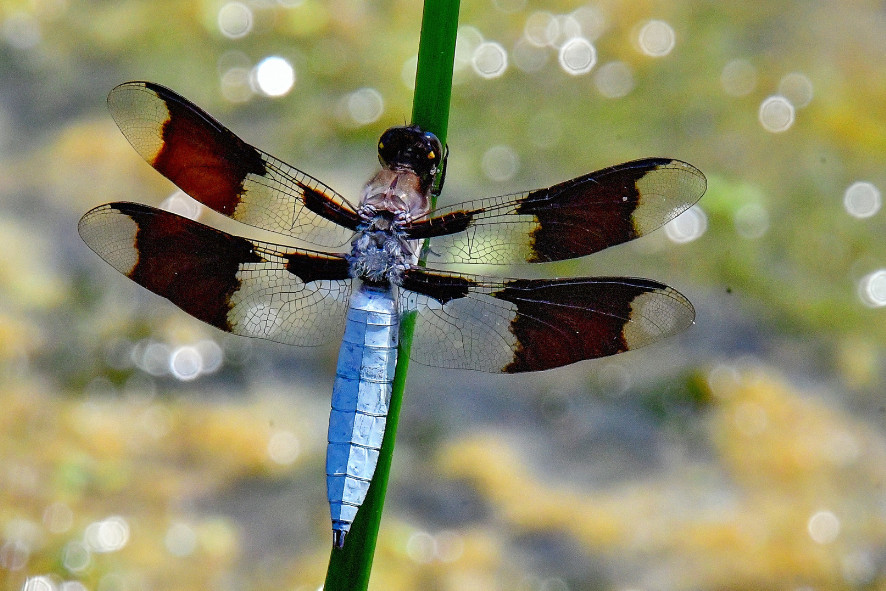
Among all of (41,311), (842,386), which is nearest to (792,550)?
(842,386)

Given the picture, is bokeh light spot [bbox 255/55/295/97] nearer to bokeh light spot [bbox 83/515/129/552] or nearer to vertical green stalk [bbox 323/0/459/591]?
A: bokeh light spot [bbox 83/515/129/552]

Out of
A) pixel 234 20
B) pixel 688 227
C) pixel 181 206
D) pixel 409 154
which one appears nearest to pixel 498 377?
pixel 688 227

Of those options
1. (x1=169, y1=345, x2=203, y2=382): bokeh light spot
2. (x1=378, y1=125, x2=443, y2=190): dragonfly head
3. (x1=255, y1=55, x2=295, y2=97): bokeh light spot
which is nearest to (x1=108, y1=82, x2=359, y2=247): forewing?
(x1=378, y1=125, x2=443, y2=190): dragonfly head

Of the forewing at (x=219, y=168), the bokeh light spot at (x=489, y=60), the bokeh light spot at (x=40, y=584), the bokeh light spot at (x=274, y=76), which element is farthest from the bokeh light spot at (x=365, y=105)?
the bokeh light spot at (x=40, y=584)

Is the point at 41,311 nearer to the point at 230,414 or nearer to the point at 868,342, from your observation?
the point at 230,414

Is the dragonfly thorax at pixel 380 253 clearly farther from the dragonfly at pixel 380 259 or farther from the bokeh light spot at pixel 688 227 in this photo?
the bokeh light spot at pixel 688 227
